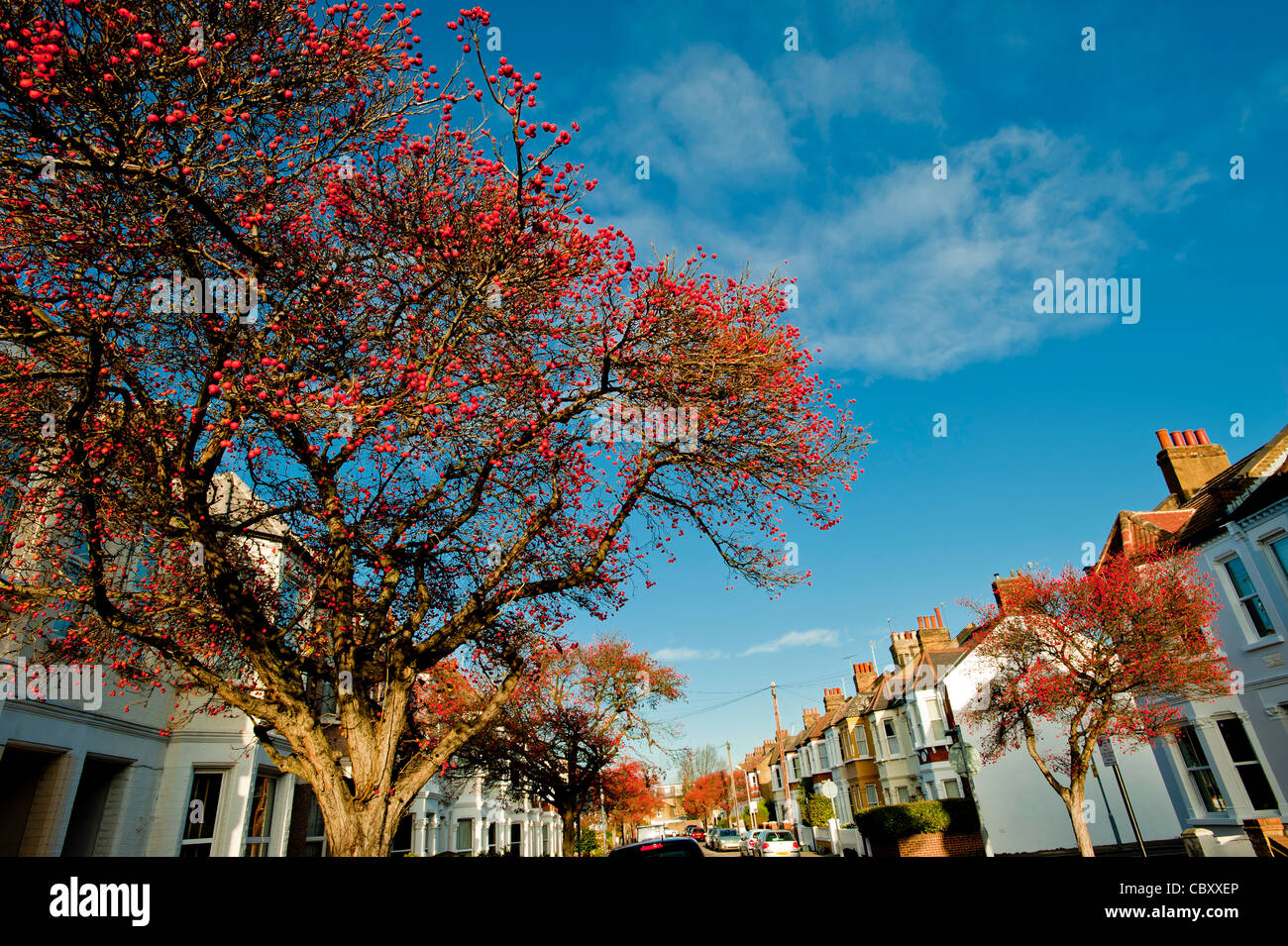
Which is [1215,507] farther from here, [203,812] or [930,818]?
[203,812]

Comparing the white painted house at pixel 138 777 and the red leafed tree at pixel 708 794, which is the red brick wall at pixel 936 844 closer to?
the white painted house at pixel 138 777

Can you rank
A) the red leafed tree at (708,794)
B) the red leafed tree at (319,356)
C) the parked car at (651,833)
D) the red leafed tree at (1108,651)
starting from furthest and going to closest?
1. the red leafed tree at (708,794)
2. the parked car at (651,833)
3. the red leafed tree at (1108,651)
4. the red leafed tree at (319,356)

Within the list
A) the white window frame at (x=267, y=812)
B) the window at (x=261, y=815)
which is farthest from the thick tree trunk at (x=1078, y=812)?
the window at (x=261, y=815)

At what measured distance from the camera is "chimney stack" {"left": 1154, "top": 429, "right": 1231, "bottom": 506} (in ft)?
83.1

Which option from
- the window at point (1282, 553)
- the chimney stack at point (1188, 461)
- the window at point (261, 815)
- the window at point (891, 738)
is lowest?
the window at point (261, 815)

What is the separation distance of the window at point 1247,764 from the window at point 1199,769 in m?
0.97

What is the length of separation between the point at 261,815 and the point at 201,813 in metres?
2.19

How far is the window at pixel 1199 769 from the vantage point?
67.8 ft

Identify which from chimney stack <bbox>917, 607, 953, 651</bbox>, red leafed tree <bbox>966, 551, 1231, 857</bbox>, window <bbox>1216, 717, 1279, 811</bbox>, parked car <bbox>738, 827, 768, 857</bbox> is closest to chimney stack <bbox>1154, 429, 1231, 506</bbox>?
red leafed tree <bbox>966, 551, 1231, 857</bbox>

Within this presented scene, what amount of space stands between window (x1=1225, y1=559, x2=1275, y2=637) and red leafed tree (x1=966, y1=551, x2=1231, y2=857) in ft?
2.16

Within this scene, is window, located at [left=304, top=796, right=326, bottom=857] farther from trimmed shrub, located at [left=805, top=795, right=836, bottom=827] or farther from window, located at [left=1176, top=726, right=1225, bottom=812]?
trimmed shrub, located at [left=805, top=795, right=836, bottom=827]

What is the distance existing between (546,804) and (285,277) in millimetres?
37025

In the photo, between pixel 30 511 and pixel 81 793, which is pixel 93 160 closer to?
pixel 30 511
